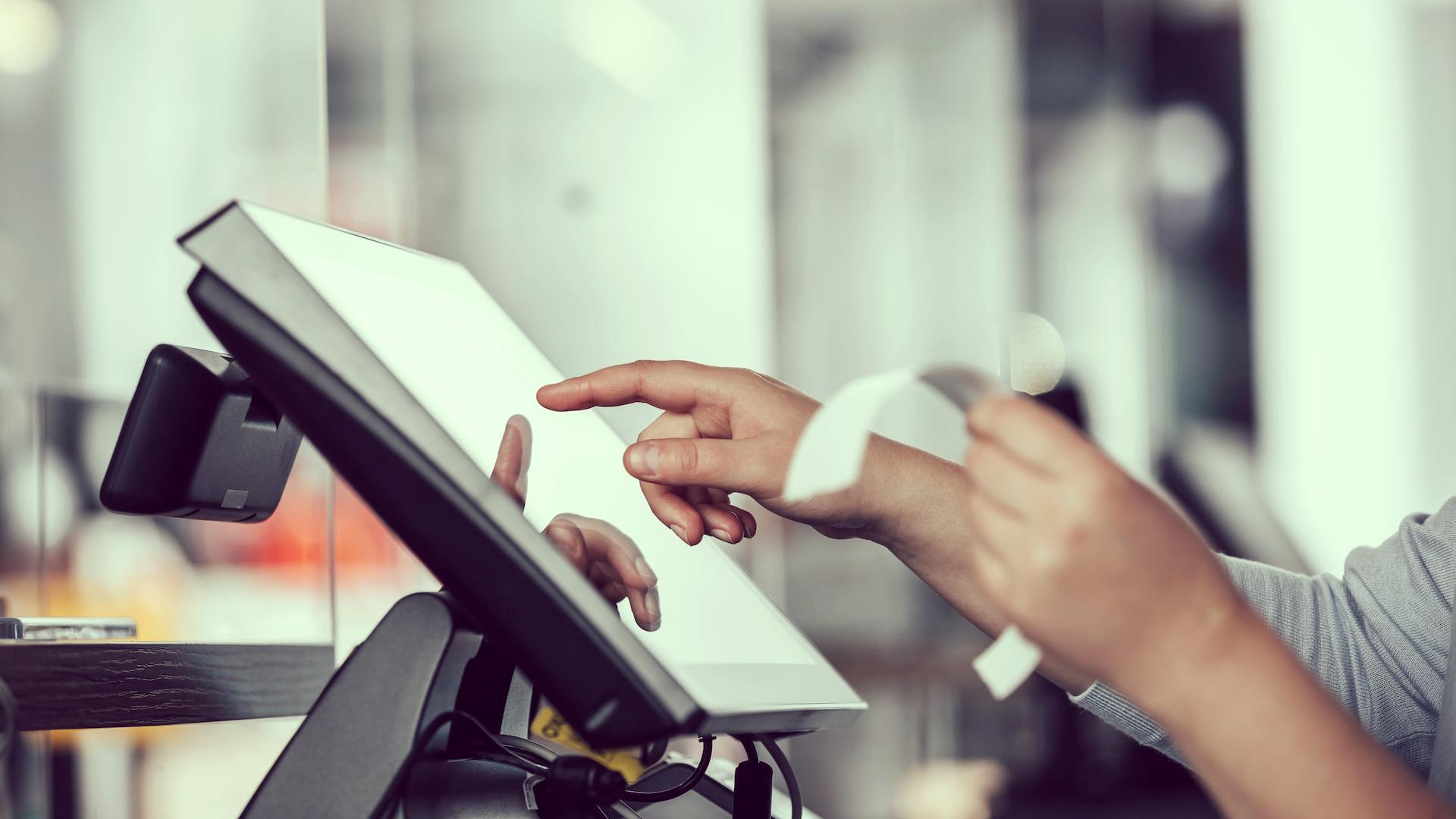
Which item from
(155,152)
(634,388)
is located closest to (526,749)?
(634,388)

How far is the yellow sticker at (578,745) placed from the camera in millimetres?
573

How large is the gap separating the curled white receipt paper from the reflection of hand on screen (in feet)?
0.53

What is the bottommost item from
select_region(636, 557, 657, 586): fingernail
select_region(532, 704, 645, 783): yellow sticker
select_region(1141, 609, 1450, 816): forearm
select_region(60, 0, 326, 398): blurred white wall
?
select_region(532, 704, 645, 783): yellow sticker

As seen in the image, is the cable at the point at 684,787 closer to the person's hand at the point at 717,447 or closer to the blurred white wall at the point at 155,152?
the person's hand at the point at 717,447

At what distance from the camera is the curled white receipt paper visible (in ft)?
1.52

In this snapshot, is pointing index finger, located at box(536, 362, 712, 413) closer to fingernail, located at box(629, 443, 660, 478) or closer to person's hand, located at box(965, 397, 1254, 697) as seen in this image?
fingernail, located at box(629, 443, 660, 478)

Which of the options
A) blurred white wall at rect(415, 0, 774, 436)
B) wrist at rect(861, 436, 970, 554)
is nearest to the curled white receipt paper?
wrist at rect(861, 436, 970, 554)

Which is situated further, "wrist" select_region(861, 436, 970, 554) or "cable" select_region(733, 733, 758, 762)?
"wrist" select_region(861, 436, 970, 554)

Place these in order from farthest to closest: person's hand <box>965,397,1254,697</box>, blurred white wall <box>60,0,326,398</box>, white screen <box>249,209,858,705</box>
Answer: blurred white wall <box>60,0,326,398</box> → white screen <box>249,209,858,705</box> → person's hand <box>965,397,1254,697</box>

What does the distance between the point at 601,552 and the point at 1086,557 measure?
11.7 inches

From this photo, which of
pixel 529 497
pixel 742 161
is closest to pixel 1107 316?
pixel 742 161

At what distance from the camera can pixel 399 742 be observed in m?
0.54

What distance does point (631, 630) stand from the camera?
0.52m

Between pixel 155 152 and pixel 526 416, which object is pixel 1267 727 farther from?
pixel 155 152
